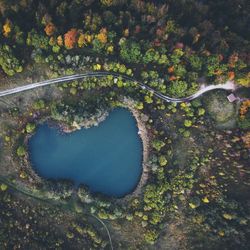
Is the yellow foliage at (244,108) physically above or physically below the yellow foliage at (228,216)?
above

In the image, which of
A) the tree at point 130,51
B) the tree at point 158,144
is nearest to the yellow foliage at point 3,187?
the tree at point 158,144

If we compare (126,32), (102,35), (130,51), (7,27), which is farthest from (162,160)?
(7,27)

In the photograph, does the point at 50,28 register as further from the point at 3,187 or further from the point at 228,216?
the point at 228,216

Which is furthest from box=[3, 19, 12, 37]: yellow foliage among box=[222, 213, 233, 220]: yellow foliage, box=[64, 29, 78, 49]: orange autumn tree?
box=[222, 213, 233, 220]: yellow foliage

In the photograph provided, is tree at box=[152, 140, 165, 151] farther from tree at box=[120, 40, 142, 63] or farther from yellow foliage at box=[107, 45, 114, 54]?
yellow foliage at box=[107, 45, 114, 54]

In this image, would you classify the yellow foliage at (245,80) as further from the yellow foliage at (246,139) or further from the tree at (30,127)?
the tree at (30,127)

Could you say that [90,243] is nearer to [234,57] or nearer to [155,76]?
[155,76]

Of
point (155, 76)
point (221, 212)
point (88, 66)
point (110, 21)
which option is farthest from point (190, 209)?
point (110, 21)

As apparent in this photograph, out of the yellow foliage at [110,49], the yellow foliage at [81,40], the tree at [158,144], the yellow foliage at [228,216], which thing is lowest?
the yellow foliage at [228,216]
